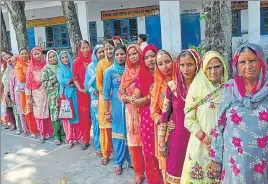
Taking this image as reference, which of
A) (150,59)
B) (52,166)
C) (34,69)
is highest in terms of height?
(150,59)

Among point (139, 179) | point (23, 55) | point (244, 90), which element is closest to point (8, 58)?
point (23, 55)

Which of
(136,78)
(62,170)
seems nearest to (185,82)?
(136,78)

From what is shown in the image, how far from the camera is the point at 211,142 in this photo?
8.21ft

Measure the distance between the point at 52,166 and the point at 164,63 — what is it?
2541 millimetres

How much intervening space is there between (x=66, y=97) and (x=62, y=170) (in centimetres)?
115

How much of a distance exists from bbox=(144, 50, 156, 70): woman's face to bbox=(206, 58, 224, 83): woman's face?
0.97m

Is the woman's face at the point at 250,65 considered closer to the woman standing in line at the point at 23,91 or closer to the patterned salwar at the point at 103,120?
the patterned salwar at the point at 103,120

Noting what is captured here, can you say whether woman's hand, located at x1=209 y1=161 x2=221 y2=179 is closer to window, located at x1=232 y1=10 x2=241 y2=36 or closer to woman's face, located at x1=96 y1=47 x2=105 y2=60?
woman's face, located at x1=96 y1=47 x2=105 y2=60

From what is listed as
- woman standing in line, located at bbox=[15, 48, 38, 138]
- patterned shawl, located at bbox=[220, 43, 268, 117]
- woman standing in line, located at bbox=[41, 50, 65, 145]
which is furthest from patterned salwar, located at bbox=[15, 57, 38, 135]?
patterned shawl, located at bbox=[220, 43, 268, 117]

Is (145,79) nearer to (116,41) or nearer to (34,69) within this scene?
(116,41)

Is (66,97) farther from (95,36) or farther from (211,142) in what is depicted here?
(95,36)

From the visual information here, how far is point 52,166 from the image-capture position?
15.9 ft

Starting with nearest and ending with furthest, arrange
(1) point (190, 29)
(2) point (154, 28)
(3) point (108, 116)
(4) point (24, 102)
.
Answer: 1. (3) point (108, 116)
2. (4) point (24, 102)
3. (1) point (190, 29)
4. (2) point (154, 28)

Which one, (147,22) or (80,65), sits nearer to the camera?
(80,65)
